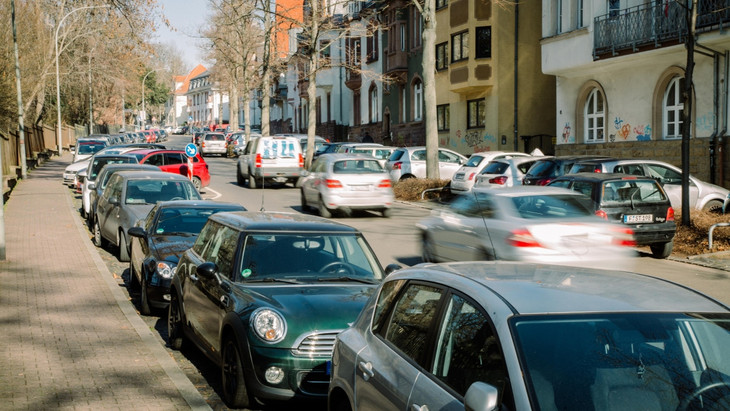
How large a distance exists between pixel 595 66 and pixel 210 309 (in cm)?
2432

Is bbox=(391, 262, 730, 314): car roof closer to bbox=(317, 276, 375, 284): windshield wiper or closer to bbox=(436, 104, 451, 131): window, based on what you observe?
bbox=(317, 276, 375, 284): windshield wiper

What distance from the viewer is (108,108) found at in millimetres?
95125

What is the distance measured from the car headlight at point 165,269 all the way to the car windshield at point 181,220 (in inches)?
52.4

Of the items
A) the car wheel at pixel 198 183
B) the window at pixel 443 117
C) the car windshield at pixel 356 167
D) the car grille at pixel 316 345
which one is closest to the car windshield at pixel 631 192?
the car windshield at pixel 356 167

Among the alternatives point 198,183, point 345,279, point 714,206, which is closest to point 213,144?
point 198,183

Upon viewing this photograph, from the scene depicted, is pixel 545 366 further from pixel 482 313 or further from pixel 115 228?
pixel 115 228

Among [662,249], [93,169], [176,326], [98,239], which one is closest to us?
[176,326]

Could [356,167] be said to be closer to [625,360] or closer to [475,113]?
[475,113]

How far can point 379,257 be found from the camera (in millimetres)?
14938

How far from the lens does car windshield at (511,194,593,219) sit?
423 inches

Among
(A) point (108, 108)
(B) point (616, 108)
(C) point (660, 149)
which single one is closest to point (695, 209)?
(C) point (660, 149)

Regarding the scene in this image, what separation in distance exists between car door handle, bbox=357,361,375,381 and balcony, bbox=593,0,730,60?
66.6 ft

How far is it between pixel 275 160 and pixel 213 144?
29828mm

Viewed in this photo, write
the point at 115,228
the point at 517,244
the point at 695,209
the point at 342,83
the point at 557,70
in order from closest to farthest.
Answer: the point at 517,244
the point at 115,228
the point at 695,209
the point at 557,70
the point at 342,83
